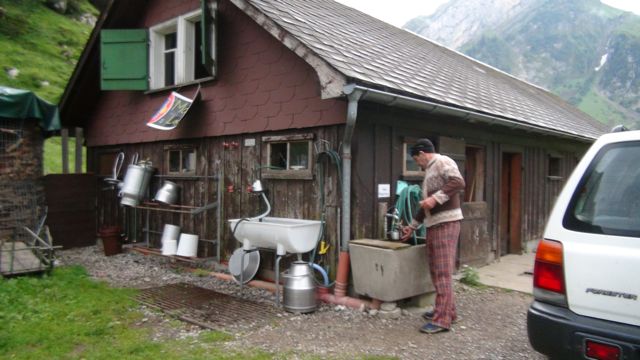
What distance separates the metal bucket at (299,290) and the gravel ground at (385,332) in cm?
9

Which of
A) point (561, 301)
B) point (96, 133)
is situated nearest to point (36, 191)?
point (96, 133)

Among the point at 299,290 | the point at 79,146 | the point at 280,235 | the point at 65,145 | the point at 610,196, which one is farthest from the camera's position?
the point at 79,146

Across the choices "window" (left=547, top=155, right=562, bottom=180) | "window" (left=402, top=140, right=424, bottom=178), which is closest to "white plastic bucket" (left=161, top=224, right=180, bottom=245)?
"window" (left=402, top=140, right=424, bottom=178)

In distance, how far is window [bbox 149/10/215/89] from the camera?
795 cm

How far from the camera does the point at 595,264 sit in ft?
7.84

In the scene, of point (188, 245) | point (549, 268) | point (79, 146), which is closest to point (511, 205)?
point (188, 245)

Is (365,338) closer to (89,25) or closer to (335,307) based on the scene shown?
(335,307)

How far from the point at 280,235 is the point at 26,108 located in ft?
18.3

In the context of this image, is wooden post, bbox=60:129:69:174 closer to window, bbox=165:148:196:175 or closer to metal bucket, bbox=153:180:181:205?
window, bbox=165:148:196:175

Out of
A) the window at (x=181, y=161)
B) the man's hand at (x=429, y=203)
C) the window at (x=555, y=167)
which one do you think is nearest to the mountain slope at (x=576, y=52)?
the window at (x=555, y=167)

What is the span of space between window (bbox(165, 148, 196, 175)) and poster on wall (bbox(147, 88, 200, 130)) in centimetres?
87

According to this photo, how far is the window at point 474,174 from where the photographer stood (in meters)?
7.55

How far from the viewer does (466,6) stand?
158875 mm

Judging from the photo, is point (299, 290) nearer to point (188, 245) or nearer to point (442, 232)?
point (442, 232)
